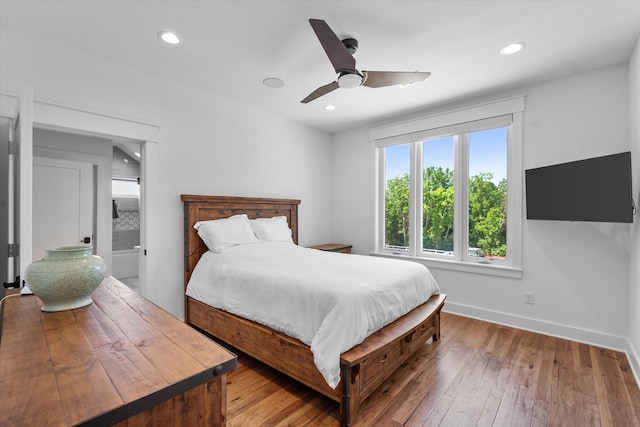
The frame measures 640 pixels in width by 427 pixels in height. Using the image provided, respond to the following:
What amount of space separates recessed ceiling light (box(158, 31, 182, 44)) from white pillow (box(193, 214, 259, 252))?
1.70m

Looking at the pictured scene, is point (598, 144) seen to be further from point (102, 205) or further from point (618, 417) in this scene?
point (102, 205)

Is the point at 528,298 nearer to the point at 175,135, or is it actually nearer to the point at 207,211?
the point at 207,211

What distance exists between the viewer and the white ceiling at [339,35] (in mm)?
1991

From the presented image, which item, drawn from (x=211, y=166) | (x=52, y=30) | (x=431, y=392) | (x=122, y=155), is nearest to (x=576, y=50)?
(x=431, y=392)

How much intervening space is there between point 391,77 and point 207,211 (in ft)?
7.77

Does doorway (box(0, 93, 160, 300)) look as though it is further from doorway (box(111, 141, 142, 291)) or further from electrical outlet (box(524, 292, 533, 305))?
electrical outlet (box(524, 292, 533, 305))

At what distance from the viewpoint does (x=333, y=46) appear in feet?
6.27

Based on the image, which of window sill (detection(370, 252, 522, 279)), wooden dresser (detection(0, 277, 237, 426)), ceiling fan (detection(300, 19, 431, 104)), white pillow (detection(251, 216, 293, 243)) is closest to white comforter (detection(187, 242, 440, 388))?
white pillow (detection(251, 216, 293, 243))

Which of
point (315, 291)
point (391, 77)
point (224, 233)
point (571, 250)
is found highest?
point (391, 77)

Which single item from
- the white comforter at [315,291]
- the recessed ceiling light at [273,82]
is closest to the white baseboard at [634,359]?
the white comforter at [315,291]

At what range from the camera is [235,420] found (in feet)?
5.96

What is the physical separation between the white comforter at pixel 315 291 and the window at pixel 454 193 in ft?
4.29

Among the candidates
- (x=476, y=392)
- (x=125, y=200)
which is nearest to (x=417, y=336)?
(x=476, y=392)

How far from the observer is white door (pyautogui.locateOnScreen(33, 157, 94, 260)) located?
11.3 ft
